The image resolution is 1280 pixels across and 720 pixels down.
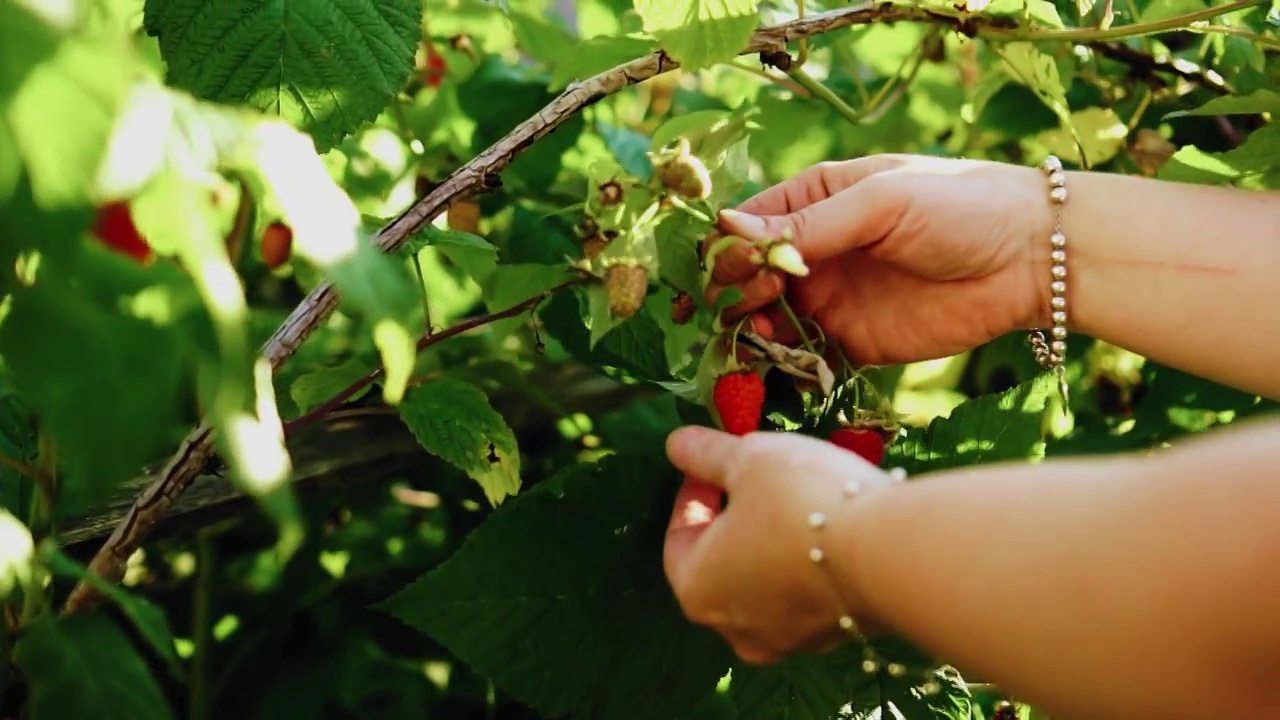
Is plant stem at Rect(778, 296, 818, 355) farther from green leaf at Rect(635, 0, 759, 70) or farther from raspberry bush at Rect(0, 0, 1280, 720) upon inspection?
green leaf at Rect(635, 0, 759, 70)

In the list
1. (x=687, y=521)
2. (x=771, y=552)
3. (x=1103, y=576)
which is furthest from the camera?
(x=687, y=521)

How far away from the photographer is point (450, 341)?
3.30 feet

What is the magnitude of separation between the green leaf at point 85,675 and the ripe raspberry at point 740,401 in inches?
13.1

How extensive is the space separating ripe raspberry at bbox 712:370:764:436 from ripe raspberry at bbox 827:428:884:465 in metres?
0.06

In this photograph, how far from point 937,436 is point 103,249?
559 mm

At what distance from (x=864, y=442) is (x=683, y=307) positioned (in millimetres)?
139

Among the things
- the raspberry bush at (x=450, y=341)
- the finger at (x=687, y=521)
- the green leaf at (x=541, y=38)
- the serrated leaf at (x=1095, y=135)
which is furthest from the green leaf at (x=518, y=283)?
the serrated leaf at (x=1095, y=135)

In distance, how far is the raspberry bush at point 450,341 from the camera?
0.35 m

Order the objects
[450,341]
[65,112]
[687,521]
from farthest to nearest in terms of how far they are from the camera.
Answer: [450,341] → [687,521] → [65,112]

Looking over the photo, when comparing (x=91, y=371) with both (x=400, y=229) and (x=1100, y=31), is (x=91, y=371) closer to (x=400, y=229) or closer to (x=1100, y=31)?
(x=400, y=229)

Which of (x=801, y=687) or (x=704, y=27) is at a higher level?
(x=704, y=27)

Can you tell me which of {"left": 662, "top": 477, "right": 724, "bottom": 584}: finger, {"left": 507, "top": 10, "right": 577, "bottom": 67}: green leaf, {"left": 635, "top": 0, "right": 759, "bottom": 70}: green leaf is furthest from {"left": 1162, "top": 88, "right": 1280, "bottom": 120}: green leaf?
{"left": 507, "top": 10, "right": 577, "bottom": 67}: green leaf

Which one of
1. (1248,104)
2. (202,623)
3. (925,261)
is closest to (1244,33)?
(1248,104)

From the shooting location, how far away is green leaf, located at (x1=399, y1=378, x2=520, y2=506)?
0.76 metres
